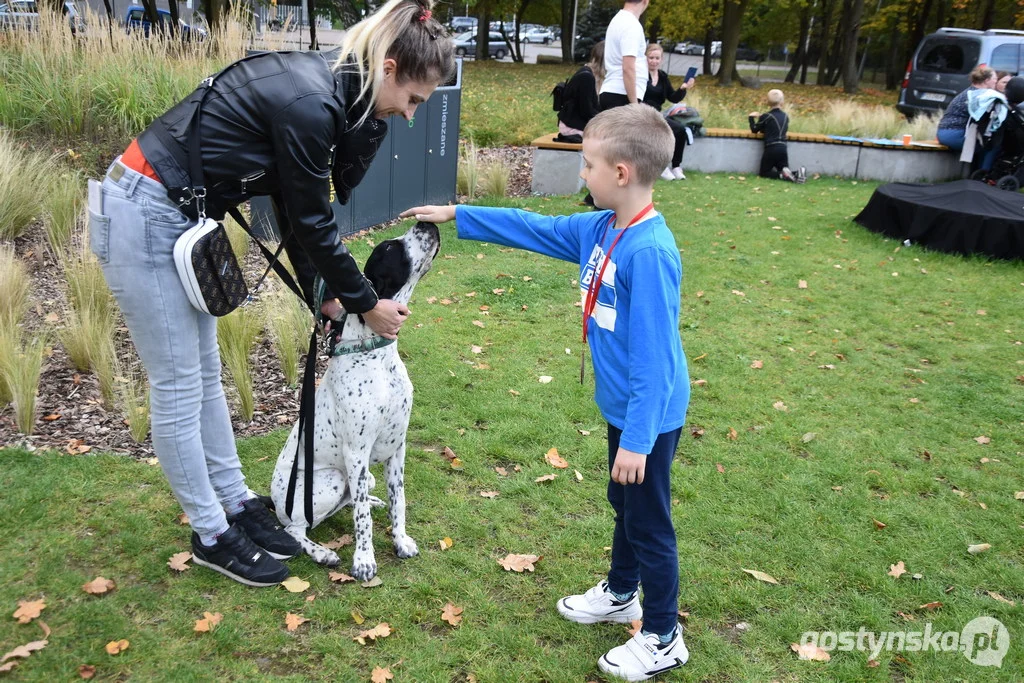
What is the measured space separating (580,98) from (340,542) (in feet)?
26.1

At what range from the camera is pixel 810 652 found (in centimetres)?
301

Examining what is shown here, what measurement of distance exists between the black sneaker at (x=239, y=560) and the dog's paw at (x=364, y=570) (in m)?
0.30

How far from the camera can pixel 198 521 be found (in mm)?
3082

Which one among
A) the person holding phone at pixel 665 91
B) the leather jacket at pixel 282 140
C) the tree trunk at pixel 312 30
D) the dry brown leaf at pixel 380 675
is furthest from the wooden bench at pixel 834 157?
the dry brown leaf at pixel 380 675

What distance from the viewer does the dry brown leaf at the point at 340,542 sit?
3.46 metres

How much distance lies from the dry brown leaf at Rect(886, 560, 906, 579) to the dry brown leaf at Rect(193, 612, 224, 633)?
2.87 m

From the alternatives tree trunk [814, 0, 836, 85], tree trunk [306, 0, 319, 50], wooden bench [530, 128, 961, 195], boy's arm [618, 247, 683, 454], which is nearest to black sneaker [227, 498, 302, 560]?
boy's arm [618, 247, 683, 454]

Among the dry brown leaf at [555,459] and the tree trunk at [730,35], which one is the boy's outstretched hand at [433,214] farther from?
the tree trunk at [730,35]

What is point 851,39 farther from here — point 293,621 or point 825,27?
point 293,621

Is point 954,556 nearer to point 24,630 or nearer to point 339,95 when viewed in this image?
point 339,95

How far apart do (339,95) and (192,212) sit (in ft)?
2.13

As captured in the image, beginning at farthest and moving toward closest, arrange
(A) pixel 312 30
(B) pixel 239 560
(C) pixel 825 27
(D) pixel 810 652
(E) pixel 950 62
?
(C) pixel 825 27
(E) pixel 950 62
(A) pixel 312 30
(B) pixel 239 560
(D) pixel 810 652

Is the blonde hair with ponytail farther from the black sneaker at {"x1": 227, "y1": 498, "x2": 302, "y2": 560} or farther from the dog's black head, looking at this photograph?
the black sneaker at {"x1": 227, "y1": 498, "x2": 302, "y2": 560}

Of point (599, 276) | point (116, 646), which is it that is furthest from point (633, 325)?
point (116, 646)
